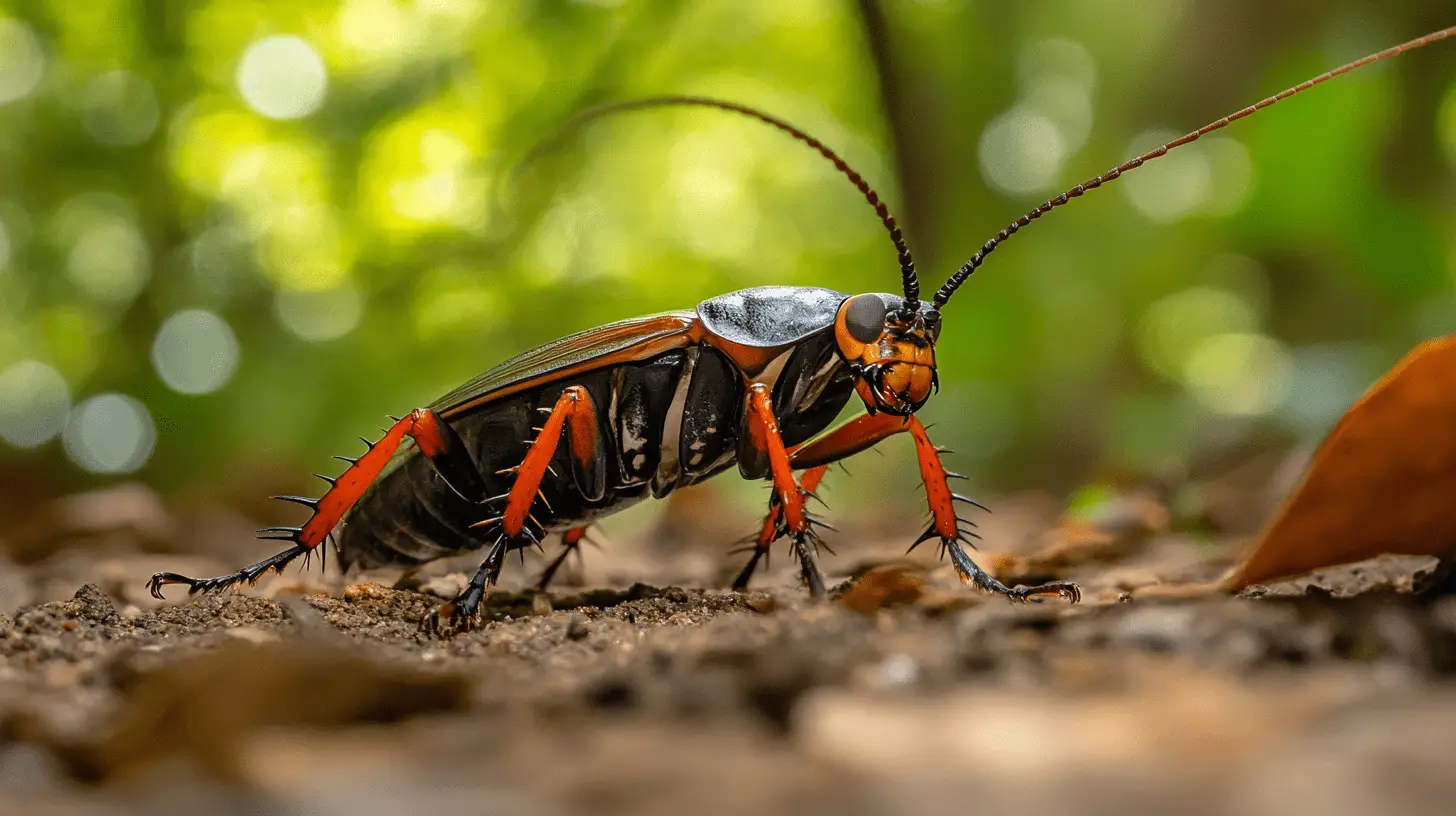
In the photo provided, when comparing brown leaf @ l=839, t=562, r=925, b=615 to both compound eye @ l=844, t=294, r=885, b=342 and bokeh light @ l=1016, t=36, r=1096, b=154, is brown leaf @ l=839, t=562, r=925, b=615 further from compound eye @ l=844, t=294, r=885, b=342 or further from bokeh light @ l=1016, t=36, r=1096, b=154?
bokeh light @ l=1016, t=36, r=1096, b=154

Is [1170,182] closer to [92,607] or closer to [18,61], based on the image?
[92,607]

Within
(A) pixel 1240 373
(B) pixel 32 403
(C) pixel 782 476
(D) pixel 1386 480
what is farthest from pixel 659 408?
(B) pixel 32 403

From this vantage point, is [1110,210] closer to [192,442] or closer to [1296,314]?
[1296,314]

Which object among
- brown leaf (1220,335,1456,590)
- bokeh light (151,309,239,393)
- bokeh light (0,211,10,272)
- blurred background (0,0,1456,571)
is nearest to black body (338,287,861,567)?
brown leaf (1220,335,1456,590)

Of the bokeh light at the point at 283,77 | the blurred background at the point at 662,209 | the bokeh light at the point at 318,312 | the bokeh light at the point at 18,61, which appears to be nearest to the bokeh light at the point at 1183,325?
the blurred background at the point at 662,209

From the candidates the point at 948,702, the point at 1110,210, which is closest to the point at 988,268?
the point at 1110,210

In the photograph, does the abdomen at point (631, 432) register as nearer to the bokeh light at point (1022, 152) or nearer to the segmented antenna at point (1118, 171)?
the segmented antenna at point (1118, 171)
